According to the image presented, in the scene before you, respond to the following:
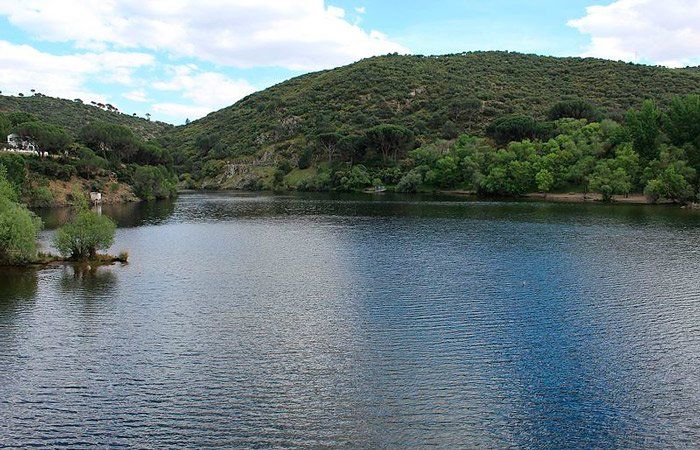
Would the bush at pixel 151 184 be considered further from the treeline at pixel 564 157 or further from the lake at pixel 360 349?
the lake at pixel 360 349

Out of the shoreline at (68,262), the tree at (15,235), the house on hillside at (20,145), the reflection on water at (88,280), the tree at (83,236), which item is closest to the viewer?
the reflection on water at (88,280)

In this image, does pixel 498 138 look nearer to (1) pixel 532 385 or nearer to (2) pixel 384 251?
(2) pixel 384 251

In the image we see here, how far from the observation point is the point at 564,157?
150625 millimetres

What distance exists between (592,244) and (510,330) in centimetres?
3996

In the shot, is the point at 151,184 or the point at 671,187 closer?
the point at 671,187

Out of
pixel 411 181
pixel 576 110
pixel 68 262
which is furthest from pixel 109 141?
pixel 576 110

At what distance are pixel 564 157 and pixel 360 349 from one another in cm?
13047

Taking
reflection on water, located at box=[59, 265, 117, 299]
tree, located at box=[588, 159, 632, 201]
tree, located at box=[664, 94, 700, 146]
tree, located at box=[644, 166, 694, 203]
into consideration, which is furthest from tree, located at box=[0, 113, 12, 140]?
tree, located at box=[664, 94, 700, 146]

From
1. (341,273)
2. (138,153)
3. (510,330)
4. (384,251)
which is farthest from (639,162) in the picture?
(138,153)

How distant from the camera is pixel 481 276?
5434cm

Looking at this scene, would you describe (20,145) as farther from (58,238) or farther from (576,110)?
(576,110)

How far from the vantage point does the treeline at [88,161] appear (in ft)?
415

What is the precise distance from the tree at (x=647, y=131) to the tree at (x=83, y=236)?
121428 millimetres

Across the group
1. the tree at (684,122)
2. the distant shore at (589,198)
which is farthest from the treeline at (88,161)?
the tree at (684,122)
